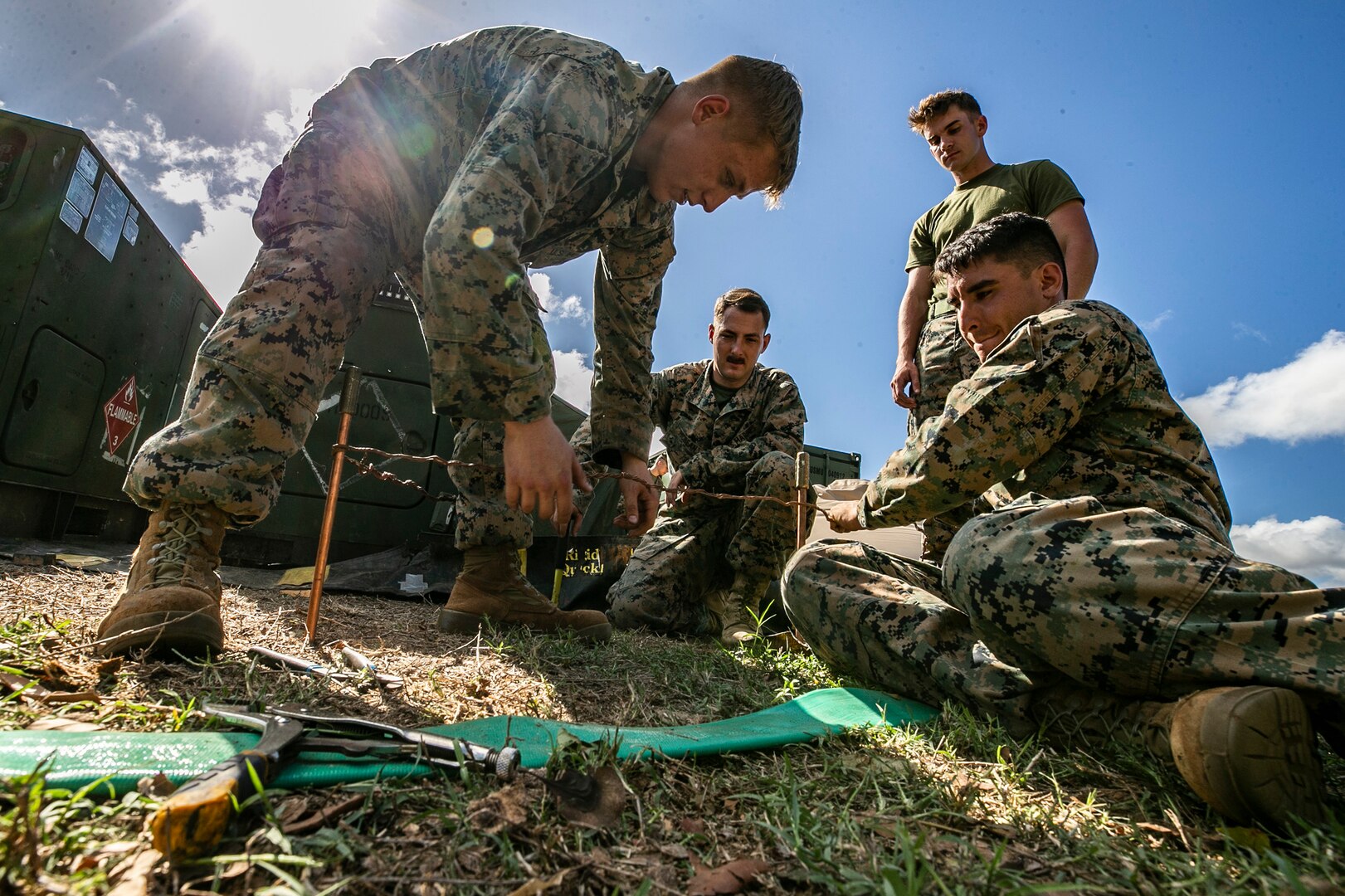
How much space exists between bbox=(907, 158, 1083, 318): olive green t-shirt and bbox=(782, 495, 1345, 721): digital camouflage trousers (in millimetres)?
1904


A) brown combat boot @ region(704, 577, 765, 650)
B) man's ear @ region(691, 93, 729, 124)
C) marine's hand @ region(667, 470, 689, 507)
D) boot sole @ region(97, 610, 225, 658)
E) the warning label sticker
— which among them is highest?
man's ear @ region(691, 93, 729, 124)

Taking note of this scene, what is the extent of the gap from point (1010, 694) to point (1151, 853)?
2.06ft

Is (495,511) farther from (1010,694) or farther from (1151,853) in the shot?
(1151,853)

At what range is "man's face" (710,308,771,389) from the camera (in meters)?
4.00

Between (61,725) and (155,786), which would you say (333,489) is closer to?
(61,725)

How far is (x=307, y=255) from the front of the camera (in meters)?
1.86

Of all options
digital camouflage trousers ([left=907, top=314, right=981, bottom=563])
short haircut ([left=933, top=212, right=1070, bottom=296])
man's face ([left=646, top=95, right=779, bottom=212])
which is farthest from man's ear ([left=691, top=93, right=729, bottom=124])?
digital camouflage trousers ([left=907, top=314, right=981, bottom=563])

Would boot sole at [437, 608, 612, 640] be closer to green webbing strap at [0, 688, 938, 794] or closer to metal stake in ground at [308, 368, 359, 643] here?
metal stake in ground at [308, 368, 359, 643]

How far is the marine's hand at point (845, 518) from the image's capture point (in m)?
2.12

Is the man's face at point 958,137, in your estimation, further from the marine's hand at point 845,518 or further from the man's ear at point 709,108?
the marine's hand at point 845,518

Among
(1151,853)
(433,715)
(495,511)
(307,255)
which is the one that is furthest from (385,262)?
(1151,853)

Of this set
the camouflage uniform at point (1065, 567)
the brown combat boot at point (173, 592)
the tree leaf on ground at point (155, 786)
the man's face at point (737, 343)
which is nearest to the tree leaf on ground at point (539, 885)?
the tree leaf on ground at point (155, 786)

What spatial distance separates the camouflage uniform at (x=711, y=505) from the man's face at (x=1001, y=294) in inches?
53.5

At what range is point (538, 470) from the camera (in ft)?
5.39
